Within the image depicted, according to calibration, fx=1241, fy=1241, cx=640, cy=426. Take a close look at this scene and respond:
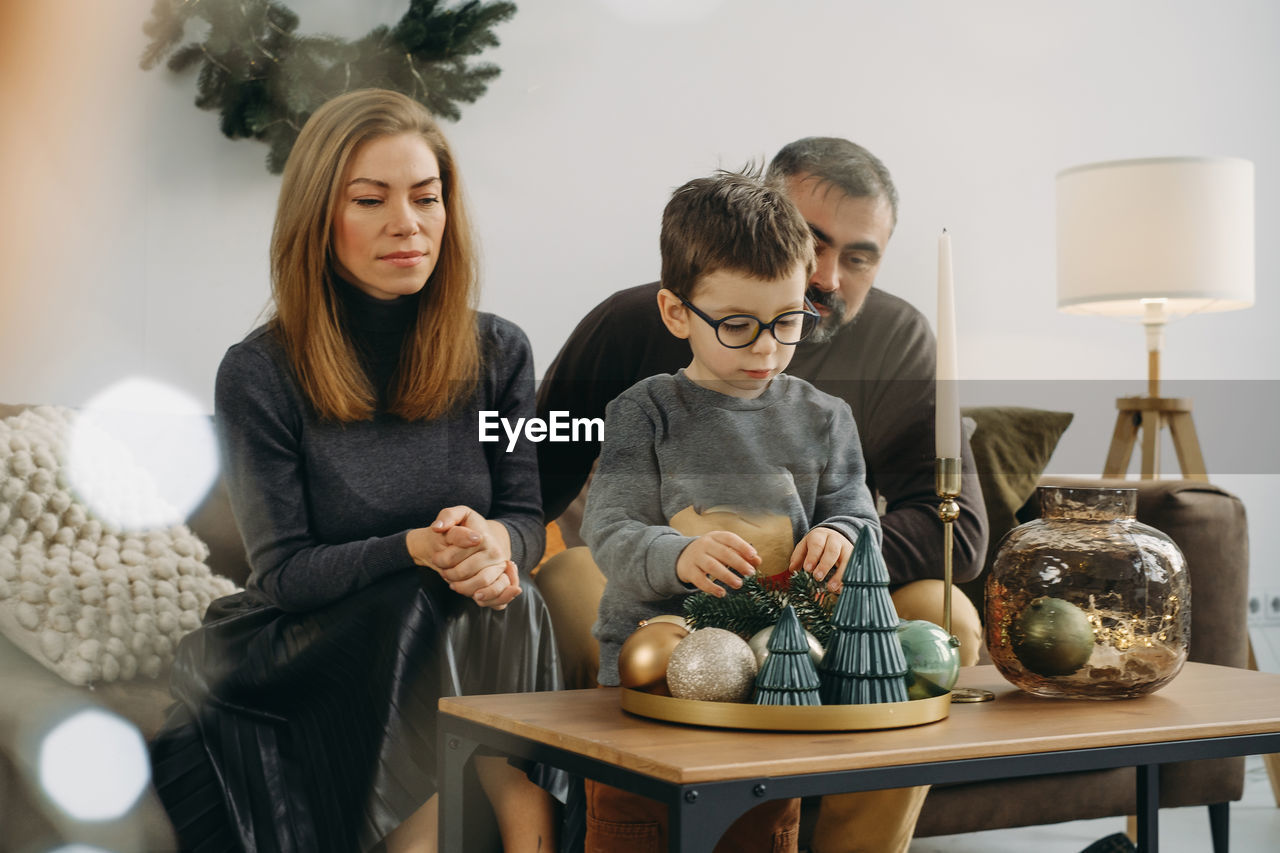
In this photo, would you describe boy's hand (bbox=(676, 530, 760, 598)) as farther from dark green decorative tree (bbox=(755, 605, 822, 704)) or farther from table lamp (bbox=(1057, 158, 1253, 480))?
table lamp (bbox=(1057, 158, 1253, 480))

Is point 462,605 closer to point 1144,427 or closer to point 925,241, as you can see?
point 925,241

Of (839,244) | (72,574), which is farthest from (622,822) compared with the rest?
(839,244)

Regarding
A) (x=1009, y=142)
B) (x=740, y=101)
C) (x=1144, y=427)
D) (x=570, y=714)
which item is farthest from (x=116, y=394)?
(x=1144, y=427)

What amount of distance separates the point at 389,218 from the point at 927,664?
0.88 metres

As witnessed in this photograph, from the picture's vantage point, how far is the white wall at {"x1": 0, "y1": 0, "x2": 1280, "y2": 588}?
4.96 feet

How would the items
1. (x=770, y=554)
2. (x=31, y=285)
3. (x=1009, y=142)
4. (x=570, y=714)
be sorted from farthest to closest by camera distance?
(x=1009, y=142) < (x=770, y=554) < (x=31, y=285) < (x=570, y=714)

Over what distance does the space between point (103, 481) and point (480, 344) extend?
0.50 metres

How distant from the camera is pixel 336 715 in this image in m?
1.52

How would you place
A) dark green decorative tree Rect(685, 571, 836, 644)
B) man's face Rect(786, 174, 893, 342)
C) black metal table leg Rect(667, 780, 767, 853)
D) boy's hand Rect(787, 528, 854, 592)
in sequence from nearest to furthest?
black metal table leg Rect(667, 780, 767, 853) < dark green decorative tree Rect(685, 571, 836, 644) < boy's hand Rect(787, 528, 854, 592) < man's face Rect(786, 174, 893, 342)

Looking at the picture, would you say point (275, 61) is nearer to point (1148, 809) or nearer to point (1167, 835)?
point (1148, 809)

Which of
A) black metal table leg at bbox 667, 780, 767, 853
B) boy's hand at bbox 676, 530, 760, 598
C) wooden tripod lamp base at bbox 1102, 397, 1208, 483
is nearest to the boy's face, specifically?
boy's hand at bbox 676, 530, 760, 598

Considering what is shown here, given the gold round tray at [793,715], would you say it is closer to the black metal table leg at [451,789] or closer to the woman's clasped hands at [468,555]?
the black metal table leg at [451,789]

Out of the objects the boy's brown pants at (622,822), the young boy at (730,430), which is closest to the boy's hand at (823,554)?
the young boy at (730,430)

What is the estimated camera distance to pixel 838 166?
75.9 inches
